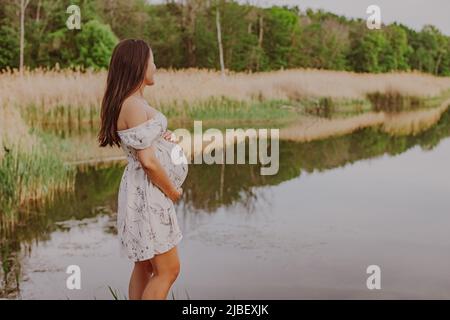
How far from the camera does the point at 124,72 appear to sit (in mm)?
2400

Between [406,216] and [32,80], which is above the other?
[32,80]

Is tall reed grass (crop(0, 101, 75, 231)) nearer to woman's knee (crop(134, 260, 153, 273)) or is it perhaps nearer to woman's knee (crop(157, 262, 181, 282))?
woman's knee (crop(134, 260, 153, 273))

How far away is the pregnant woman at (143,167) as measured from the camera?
2.37 meters

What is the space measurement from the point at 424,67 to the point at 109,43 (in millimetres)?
9405

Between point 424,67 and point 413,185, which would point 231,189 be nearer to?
point 413,185

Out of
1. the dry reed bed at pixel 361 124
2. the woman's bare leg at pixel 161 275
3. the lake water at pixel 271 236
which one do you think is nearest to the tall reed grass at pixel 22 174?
the lake water at pixel 271 236

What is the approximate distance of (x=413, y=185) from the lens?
6.38 metres

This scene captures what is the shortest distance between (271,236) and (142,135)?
7.97 feet

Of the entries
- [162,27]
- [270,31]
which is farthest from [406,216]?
[270,31]

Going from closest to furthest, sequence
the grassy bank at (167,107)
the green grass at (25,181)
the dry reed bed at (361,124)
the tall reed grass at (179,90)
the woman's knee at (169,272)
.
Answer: the woman's knee at (169,272)
the green grass at (25,181)
the grassy bank at (167,107)
the tall reed grass at (179,90)
the dry reed bed at (361,124)

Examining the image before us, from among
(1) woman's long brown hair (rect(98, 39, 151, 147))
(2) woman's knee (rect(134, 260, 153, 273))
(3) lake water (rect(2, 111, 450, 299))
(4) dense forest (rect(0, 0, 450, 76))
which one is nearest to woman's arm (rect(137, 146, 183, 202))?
(1) woman's long brown hair (rect(98, 39, 151, 147))

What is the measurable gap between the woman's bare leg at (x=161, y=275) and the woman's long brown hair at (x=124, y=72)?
455 mm

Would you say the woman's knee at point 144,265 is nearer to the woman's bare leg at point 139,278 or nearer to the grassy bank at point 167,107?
the woman's bare leg at point 139,278

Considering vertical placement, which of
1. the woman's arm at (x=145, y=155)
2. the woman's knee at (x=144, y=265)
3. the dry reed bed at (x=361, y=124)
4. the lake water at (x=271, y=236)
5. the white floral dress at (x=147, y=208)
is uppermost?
the woman's arm at (x=145, y=155)
